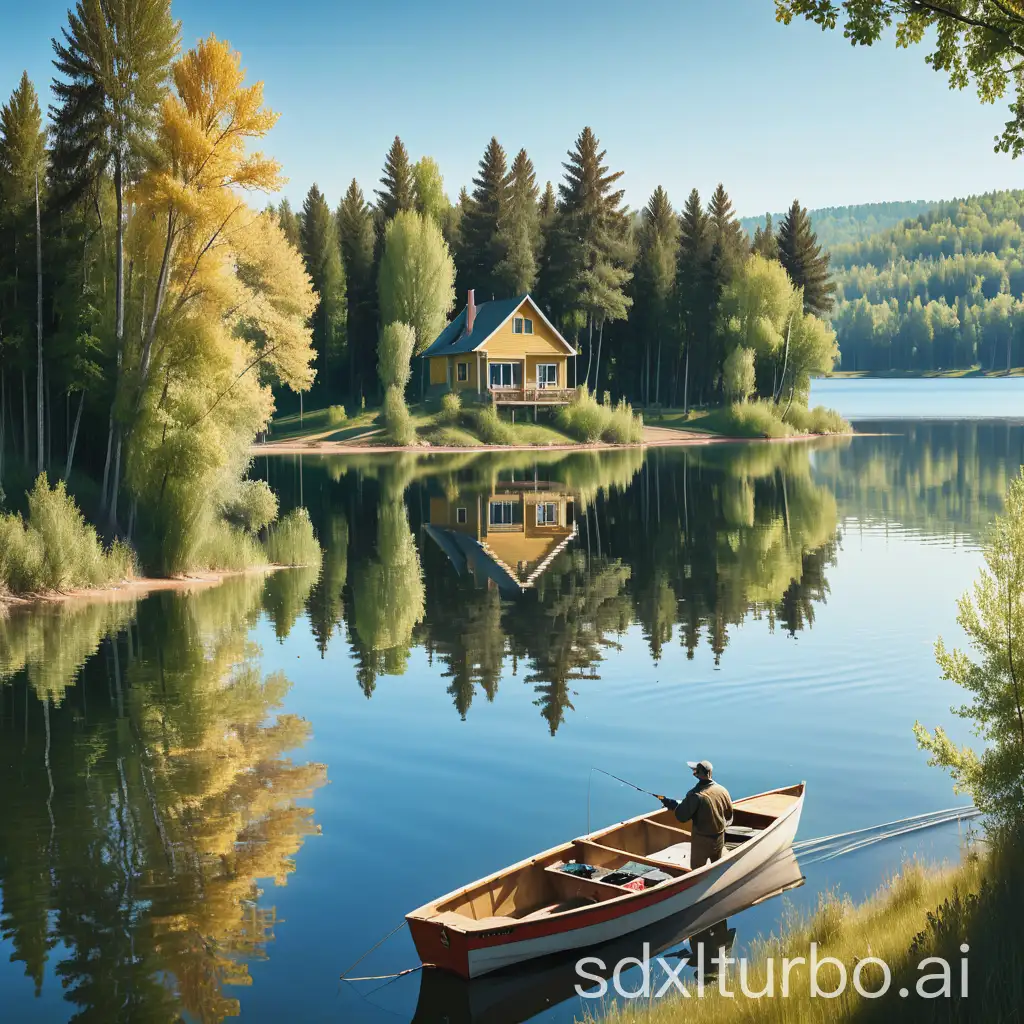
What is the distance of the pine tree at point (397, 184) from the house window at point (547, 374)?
16468mm

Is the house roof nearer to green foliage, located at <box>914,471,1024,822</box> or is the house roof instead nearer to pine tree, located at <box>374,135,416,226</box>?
pine tree, located at <box>374,135,416,226</box>

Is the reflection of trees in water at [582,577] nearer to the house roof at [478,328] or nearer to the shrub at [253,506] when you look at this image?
the shrub at [253,506]

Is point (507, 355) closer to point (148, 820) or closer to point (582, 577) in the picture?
point (582, 577)

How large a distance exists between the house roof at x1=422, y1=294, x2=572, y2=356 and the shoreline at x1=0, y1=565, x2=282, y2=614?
49704mm

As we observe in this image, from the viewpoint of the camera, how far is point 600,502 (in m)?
46.2

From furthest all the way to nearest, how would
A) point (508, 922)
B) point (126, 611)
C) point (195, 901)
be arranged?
point (126, 611), point (195, 901), point (508, 922)

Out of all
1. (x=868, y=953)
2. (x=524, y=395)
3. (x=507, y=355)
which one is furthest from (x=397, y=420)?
(x=868, y=953)

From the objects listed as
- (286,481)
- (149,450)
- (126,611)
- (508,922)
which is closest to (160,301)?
(149,450)

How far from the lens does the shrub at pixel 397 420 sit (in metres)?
75.4

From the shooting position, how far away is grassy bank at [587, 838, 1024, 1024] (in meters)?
7.78

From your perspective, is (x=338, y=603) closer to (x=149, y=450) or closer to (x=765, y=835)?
(x=149, y=450)

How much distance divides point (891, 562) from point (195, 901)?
2500cm

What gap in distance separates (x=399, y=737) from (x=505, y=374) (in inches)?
2539

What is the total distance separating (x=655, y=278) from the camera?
90.6m
